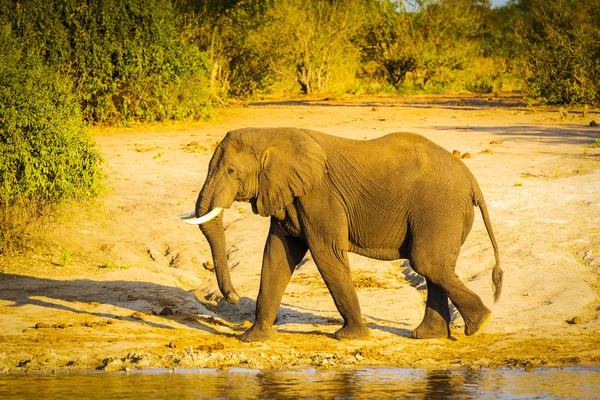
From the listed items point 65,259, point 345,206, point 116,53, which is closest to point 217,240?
point 345,206

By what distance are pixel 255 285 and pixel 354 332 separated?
2.34 meters

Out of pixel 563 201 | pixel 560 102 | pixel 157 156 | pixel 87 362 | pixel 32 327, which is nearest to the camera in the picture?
pixel 87 362

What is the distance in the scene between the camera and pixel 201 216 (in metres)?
8.77

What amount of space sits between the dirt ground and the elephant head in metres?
1.08

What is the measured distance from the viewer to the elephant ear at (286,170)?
28.6ft

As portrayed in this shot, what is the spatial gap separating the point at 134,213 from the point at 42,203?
1.84 m

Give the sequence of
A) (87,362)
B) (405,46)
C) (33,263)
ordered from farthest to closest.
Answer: (405,46)
(33,263)
(87,362)

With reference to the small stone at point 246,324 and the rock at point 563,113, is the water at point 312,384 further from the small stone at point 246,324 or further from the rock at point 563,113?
the rock at point 563,113

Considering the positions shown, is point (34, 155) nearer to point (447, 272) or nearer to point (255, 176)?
point (255, 176)

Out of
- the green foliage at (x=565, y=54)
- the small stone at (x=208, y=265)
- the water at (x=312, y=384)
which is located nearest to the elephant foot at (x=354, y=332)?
the water at (x=312, y=384)

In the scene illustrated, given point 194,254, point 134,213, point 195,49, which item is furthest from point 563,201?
point 195,49

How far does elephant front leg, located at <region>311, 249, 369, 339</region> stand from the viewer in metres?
8.89

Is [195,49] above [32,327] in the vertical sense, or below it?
above

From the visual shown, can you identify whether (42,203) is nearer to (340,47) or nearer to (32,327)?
(32,327)
